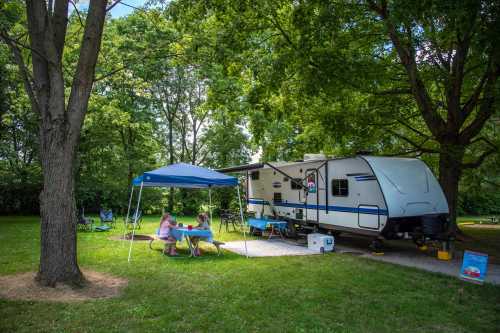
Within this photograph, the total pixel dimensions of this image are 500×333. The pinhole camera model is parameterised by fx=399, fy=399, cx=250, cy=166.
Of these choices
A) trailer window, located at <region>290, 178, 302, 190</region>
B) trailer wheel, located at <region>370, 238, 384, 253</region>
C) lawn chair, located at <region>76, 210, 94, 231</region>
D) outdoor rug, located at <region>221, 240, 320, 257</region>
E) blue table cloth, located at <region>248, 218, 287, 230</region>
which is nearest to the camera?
outdoor rug, located at <region>221, 240, 320, 257</region>

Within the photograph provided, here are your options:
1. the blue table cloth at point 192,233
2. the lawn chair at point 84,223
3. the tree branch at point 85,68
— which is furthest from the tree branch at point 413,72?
the lawn chair at point 84,223

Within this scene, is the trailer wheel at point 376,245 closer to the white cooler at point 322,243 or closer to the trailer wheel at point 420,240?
the trailer wheel at point 420,240

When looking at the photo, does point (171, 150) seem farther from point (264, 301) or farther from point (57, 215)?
point (264, 301)

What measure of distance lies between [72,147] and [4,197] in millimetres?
21270

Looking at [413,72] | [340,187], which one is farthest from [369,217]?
[413,72]

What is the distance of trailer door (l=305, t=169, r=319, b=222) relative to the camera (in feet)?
43.6

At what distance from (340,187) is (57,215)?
8.14 meters

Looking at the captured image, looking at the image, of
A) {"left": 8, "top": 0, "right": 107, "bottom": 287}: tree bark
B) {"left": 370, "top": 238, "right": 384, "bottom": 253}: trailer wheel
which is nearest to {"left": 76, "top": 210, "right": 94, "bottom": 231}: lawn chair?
{"left": 8, "top": 0, "right": 107, "bottom": 287}: tree bark

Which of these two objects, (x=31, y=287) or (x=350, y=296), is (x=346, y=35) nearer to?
(x=350, y=296)

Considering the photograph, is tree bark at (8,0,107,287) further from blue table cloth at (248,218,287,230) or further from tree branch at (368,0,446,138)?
blue table cloth at (248,218,287,230)

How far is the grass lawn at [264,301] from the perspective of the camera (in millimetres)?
5109

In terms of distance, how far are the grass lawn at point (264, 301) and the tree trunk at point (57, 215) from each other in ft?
2.94

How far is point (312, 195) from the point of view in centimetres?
1352

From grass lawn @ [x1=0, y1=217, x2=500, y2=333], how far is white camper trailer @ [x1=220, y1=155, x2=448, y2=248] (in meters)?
2.00
